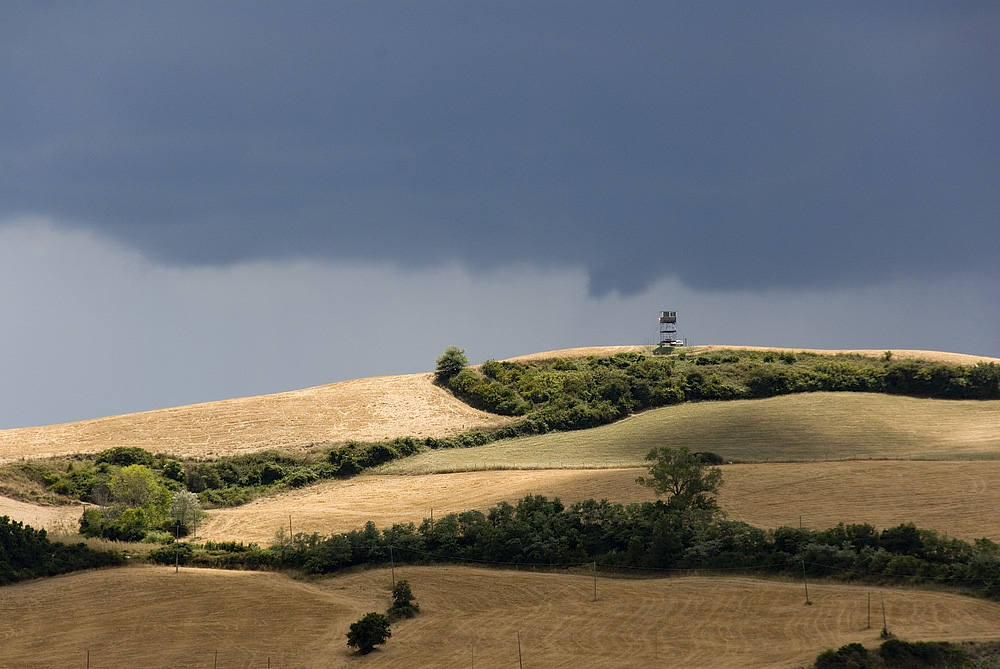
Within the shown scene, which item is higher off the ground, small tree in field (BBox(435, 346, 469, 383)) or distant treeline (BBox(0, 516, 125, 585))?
small tree in field (BBox(435, 346, 469, 383))

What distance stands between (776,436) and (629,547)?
33250mm

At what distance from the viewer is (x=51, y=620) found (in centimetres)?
4434

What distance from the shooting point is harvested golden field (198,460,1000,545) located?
55.1 m

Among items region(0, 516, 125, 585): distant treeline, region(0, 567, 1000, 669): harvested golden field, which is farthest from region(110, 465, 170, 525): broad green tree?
region(0, 567, 1000, 669): harvested golden field

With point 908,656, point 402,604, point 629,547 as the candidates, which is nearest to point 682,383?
point 629,547

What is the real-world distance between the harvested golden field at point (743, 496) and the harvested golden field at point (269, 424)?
12705 millimetres

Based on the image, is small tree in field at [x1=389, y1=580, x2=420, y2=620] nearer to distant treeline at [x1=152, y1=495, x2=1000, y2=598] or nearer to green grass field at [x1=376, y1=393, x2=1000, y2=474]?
distant treeline at [x1=152, y1=495, x2=1000, y2=598]

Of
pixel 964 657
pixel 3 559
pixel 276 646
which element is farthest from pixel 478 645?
pixel 3 559

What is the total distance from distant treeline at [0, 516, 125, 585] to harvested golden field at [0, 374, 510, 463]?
2627 centimetres

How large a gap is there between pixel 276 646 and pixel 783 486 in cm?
3277

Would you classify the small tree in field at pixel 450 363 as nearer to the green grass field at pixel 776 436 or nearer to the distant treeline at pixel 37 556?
the green grass field at pixel 776 436

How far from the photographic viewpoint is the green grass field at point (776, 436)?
74438 mm

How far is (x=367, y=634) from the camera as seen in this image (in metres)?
40.7

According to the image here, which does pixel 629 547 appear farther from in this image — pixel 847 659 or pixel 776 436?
pixel 776 436
